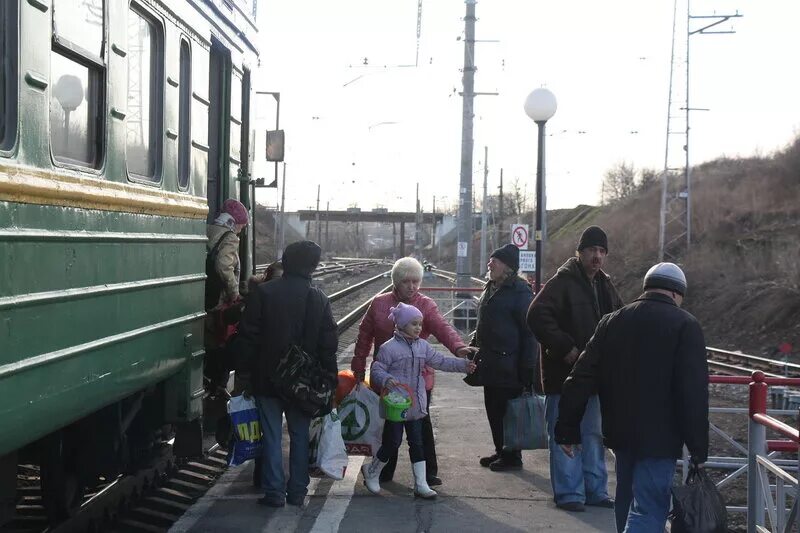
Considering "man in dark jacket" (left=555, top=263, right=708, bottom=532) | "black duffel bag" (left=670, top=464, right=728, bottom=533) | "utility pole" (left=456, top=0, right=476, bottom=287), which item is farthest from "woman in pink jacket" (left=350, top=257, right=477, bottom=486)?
"utility pole" (left=456, top=0, right=476, bottom=287)

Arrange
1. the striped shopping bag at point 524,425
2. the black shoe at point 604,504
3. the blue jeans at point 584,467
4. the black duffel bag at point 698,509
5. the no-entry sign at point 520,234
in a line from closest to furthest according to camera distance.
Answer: the black duffel bag at point 698,509, the blue jeans at point 584,467, the black shoe at point 604,504, the striped shopping bag at point 524,425, the no-entry sign at point 520,234

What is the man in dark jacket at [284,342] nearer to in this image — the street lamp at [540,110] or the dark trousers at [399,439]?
the dark trousers at [399,439]

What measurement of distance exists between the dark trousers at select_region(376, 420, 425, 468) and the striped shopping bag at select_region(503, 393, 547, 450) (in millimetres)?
710

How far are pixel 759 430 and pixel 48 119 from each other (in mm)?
3929

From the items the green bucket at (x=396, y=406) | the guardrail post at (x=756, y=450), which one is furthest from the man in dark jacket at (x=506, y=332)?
the guardrail post at (x=756, y=450)

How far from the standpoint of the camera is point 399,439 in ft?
24.7

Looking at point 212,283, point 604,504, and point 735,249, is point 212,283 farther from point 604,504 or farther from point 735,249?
point 735,249

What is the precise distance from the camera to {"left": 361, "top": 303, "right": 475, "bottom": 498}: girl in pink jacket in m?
7.35

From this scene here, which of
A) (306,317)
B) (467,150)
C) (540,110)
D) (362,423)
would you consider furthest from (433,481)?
(467,150)

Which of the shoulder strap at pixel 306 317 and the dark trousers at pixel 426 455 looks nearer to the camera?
the shoulder strap at pixel 306 317

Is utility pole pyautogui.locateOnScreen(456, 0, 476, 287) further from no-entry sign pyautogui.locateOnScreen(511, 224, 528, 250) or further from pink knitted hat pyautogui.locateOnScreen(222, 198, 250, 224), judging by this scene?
pink knitted hat pyautogui.locateOnScreen(222, 198, 250, 224)

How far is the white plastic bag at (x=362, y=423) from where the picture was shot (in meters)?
7.48

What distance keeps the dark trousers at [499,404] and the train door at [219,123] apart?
240cm

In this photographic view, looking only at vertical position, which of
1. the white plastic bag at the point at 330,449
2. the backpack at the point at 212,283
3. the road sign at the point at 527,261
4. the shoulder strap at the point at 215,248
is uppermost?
the shoulder strap at the point at 215,248
